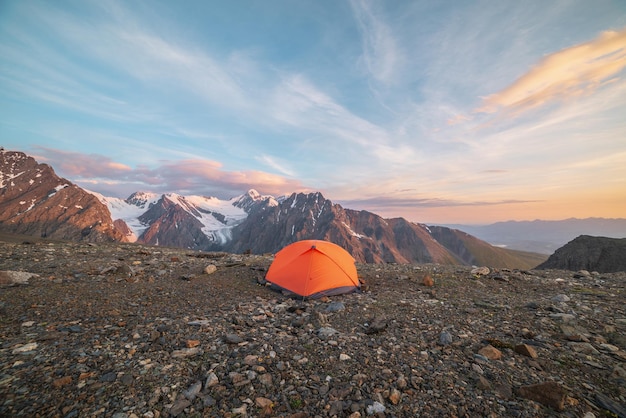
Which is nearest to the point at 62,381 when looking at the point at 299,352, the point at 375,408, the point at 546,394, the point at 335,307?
the point at 299,352

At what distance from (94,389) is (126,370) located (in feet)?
2.04

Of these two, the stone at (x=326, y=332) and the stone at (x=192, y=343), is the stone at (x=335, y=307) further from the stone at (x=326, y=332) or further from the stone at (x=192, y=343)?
the stone at (x=192, y=343)

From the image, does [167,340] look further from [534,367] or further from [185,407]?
[534,367]

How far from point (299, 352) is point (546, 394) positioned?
15.2 feet

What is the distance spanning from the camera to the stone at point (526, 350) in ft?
19.6

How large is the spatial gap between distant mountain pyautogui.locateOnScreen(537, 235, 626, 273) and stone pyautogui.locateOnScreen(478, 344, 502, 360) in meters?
52.4

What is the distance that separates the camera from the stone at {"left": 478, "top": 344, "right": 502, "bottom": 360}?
5.94 m

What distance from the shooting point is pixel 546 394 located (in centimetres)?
446

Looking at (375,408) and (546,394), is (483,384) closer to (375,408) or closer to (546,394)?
(546,394)

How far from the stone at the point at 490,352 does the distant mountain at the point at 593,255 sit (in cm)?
5237

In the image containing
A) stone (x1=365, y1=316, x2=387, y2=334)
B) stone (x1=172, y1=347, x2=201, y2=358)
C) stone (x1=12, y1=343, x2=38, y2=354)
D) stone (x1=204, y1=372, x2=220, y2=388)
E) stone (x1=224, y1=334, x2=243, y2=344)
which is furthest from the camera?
stone (x1=365, y1=316, x2=387, y2=334)

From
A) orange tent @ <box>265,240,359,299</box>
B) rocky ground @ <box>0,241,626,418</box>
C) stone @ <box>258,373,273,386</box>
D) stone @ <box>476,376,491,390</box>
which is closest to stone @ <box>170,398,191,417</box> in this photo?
rocky ground @ <box>0,241,626,418</box>

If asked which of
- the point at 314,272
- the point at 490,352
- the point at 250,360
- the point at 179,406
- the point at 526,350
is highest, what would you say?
the point at 314,272

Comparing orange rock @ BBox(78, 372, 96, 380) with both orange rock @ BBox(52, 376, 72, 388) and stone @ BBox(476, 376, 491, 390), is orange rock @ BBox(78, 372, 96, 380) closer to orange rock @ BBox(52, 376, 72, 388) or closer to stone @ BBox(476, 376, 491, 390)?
→ orange rock @ BBox(52, 376, 72, 388)
